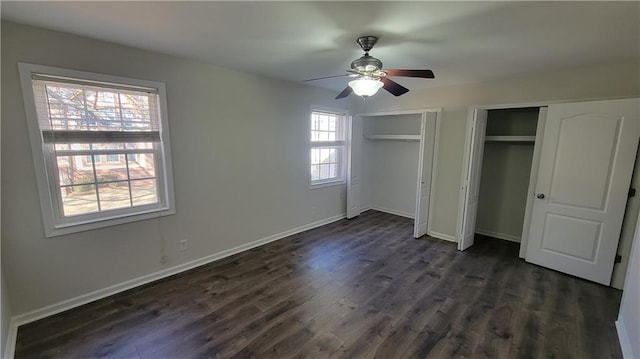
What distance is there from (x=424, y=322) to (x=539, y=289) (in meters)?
1.60

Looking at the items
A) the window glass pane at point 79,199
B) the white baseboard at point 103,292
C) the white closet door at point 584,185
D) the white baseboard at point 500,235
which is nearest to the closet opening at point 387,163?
the white baseboard at point 500,235

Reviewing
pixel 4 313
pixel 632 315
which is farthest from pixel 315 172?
pixel 632 315

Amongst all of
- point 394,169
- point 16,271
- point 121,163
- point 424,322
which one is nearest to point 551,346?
point 424,322

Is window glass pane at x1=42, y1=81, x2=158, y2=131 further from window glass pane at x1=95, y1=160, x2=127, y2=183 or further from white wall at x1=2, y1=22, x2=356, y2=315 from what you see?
window glass pane at x1=95, y1=160, x2=127, y2=183

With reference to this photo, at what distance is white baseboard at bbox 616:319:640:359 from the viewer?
6.39 feet

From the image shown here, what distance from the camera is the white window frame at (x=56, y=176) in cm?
214

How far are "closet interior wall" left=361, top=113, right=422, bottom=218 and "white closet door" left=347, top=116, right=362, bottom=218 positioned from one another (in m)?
0.34

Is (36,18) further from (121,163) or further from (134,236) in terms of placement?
(134,236)

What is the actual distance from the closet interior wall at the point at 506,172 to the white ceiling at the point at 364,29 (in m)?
1.15

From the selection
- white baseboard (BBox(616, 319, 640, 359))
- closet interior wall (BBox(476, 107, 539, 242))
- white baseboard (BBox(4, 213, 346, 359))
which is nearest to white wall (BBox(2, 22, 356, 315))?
white baseboard (BBox(4, 213, 346, 359))

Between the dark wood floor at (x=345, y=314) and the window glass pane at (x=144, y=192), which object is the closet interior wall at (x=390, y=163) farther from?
the window glass pane at (x=144, y=192)

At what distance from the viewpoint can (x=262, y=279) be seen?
2994 millimetres

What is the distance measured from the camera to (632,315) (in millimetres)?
2029

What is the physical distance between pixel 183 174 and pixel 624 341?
14.2 feet
